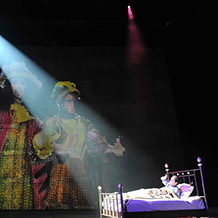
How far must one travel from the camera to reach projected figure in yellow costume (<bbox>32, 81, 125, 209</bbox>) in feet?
17.5

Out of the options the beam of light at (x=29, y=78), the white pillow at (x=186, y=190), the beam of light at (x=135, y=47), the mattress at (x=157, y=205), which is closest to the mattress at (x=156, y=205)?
the mattress at (x=157, y=205)

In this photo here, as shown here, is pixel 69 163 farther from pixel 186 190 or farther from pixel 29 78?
pixel 186 190

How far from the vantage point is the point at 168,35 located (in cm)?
662

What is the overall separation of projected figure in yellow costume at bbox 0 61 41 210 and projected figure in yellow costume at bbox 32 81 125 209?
203 mm

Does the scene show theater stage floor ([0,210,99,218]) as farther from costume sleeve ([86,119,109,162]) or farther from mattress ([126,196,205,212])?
mattress ([126,196,205,212])

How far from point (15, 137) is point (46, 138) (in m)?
0.65

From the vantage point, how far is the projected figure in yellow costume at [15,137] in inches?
206

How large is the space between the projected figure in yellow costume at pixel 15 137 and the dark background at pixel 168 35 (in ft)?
3.28

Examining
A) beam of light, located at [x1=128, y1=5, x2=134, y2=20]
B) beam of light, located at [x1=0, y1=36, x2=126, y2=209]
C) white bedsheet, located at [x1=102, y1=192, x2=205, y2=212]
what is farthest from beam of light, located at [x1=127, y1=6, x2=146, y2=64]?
white bedsheet, located at [x1=102, y1=192, x2=205, y2=212]

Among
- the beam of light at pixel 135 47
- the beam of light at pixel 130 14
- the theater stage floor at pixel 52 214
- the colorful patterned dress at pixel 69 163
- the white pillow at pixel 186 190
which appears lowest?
the theater stage floor at pixel 52 214

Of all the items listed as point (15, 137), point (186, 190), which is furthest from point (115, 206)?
point (15, 137)

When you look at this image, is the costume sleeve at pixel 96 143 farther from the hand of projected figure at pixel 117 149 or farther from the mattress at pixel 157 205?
the mattress at pixel 157 205

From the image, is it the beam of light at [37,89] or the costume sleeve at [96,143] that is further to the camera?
the beam of light at [37,89]

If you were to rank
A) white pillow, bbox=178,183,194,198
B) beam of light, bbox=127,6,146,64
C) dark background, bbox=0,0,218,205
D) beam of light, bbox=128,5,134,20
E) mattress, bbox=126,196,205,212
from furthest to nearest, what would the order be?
1. beam of light, bbox=127,6,146,64
2. beam of light, bbox=128,5,134,20
3. dark background, bbox=0,0,218,205
4. white pillow, bbox=178,183,194,198
5. mattress, bbox=126,196,205,212
